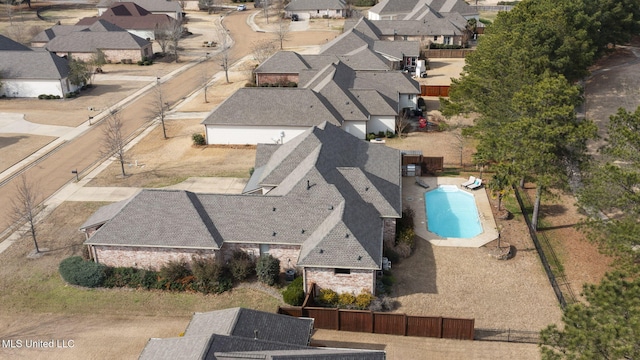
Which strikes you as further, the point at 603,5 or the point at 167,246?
the point at 603,5

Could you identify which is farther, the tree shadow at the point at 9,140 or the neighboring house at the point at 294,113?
the tree shadow at the point at 9,140

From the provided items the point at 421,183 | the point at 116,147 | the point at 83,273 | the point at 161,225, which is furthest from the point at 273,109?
the point at 83,273

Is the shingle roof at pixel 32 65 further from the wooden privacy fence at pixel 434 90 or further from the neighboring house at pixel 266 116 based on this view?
the wooden privacy fence at pixel 434 90

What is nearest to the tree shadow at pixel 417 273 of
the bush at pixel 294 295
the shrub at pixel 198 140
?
the bush at pixel 294 295

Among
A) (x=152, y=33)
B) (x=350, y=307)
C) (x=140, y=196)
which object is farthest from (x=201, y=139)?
(x=152, y=33)

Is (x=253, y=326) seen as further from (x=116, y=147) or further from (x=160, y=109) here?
(x=160, y=109)

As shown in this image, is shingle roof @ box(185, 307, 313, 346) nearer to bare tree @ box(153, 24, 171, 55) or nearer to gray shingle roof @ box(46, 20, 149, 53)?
gray shingle roof @ box(46, 20, 149, 53)

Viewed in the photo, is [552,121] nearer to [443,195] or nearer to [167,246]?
[443,195]
